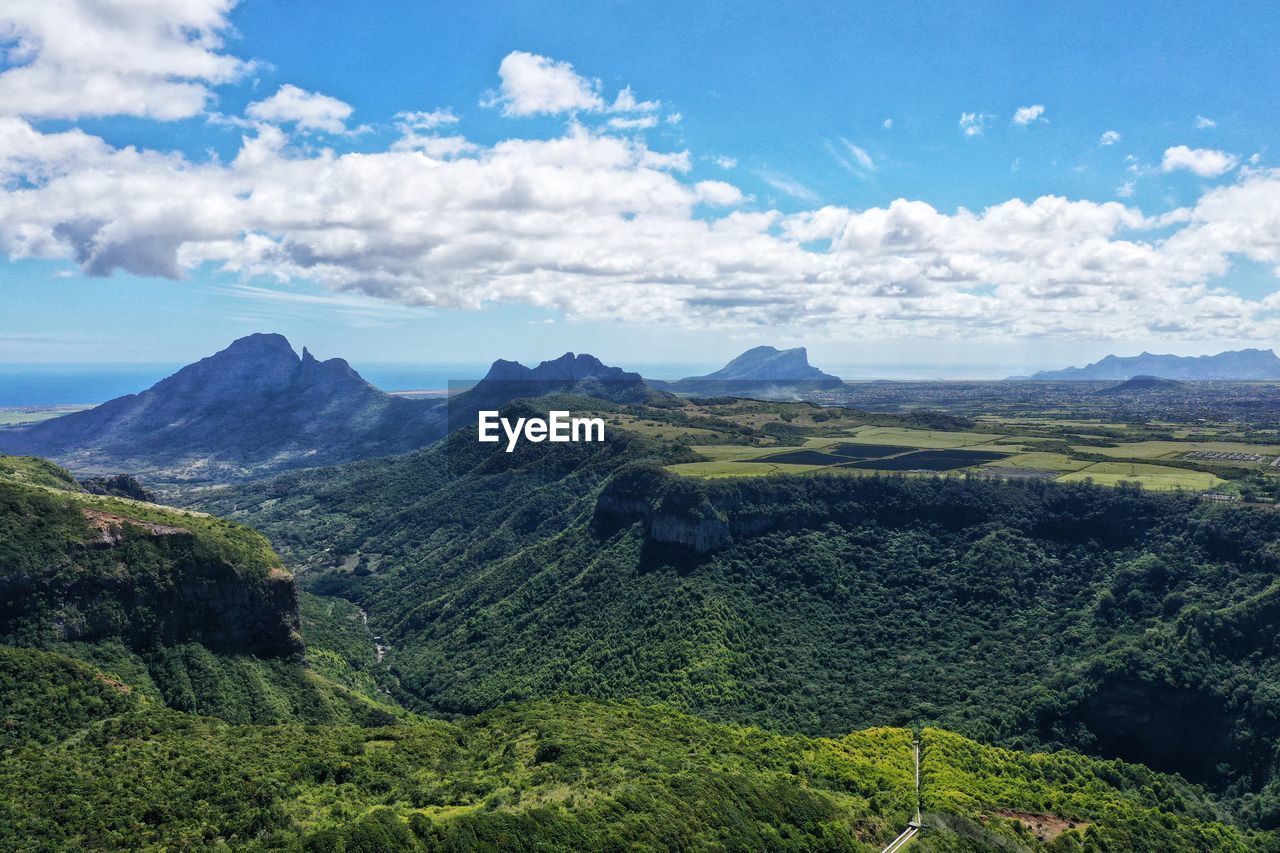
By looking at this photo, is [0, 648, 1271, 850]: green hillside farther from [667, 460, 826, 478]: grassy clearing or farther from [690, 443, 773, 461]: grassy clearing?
[690, 443, 773, 461]: grassy clearing

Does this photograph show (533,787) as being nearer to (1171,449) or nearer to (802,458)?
(802,458)

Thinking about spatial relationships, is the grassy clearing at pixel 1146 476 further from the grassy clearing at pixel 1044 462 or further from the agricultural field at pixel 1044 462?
the grassy clearing at pixel 1044 462

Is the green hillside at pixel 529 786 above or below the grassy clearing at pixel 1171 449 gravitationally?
below

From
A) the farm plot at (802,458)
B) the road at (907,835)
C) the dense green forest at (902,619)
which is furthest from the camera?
the farm plot at (802,458)

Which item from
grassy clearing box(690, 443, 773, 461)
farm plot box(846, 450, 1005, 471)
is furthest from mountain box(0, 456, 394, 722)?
farm plot box(846, 450, 1005, 471)

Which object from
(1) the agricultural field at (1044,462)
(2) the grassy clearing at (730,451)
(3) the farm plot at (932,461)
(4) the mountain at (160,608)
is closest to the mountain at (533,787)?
(4) the mountain at (160,608)

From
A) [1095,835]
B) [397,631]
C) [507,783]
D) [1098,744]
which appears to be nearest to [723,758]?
[507,783]

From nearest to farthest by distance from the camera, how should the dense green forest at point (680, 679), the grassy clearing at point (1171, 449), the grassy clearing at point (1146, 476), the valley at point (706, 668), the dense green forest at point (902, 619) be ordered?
the dense green forest at point (680, 679)
the valley at point (706, 668)
the dense green forest at point (902, 619)
the grassy clearing at point (1146, 476)
the grassy clearing at point (1171, 449)

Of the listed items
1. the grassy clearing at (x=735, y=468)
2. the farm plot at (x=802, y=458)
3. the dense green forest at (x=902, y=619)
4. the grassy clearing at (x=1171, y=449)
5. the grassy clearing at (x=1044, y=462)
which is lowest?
the dense green forest at (x=902, y=619)
